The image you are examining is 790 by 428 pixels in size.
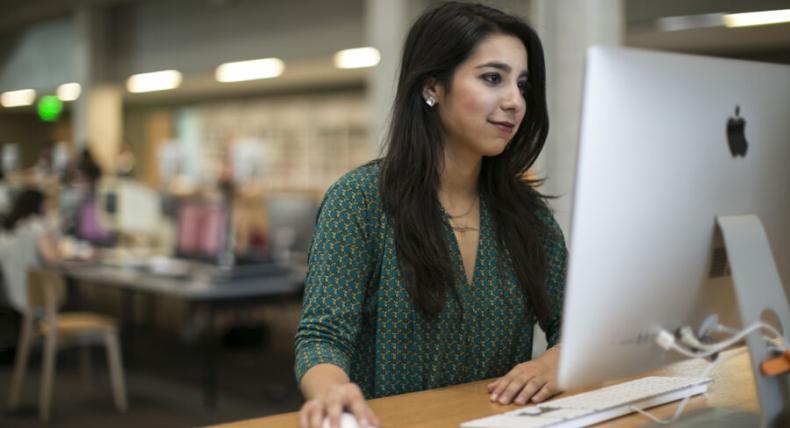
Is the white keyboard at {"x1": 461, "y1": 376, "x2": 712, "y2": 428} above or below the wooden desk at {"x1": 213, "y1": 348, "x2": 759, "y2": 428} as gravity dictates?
above

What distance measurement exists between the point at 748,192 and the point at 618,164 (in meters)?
0.33

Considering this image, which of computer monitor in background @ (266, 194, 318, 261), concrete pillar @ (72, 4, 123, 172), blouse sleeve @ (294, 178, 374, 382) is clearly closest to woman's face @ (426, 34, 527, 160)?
blouse sleeve @ (294, 178, 374, 382)

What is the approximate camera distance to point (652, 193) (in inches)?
49.5

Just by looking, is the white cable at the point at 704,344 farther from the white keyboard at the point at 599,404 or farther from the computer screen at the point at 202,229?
the computer screen at the point at 202,229

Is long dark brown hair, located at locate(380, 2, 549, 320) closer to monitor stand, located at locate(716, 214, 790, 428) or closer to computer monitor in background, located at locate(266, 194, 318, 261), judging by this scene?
monitor stand, located at locate(716, 214, 790, 428)

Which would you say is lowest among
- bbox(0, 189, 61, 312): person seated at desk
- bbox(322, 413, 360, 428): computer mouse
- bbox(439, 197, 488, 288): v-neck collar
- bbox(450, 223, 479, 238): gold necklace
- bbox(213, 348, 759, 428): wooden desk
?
bbox(0, 189, 61, 312): person seated at desk

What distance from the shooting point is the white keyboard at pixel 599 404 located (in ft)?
4.58

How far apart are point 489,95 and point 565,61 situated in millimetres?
2826

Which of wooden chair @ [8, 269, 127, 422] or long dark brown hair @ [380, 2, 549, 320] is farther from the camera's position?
wooden chair @ [8, 269, 127, 422]

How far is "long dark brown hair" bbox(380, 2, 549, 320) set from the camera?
1760mm

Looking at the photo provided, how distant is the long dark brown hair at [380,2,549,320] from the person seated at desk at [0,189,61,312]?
435cm

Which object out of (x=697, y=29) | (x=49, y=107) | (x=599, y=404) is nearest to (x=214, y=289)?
(x=697, y=29)

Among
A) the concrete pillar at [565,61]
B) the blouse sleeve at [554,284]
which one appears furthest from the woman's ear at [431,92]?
the concrete pillar at [565,61]

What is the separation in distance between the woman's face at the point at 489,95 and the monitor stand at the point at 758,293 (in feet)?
1.55
